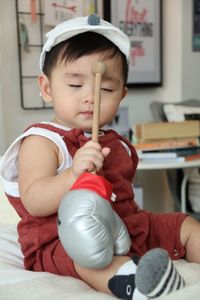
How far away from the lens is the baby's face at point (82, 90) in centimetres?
77

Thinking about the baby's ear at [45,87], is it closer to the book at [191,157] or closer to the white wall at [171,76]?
the book at [191,157]

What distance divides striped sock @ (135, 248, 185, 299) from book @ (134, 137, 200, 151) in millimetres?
1297

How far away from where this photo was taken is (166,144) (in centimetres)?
184

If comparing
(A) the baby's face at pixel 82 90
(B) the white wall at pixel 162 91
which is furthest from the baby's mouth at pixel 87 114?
(B) the white wall at pixel 162 91

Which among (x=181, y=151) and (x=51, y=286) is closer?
(x=51, y=286)

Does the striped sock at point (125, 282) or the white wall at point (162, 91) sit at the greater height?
the white wall at point (162, 91)

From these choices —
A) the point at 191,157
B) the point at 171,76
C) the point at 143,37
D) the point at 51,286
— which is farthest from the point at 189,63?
the point at 51,286

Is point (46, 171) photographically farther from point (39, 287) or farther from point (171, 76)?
point (171, 76)

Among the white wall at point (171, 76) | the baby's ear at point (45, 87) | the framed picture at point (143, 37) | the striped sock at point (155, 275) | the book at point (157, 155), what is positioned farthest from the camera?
the white wall at point (171, 76)

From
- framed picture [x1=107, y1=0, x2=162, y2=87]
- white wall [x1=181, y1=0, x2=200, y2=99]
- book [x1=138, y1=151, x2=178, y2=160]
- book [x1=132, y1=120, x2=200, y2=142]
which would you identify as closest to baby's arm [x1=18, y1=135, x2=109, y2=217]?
book [x1=138, y1=151, x2=178, y2=160]

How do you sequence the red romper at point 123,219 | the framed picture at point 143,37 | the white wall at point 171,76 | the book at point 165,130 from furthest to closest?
1. the white wall at point 171,76
2. the framed picture at point 143,37
3. the book at point 165,130
4. the red romper at point 123,219

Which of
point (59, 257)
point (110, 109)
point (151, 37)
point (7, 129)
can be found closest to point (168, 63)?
point (151, 37)

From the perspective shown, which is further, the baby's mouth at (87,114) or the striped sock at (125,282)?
the baby's mouth at (87,114)

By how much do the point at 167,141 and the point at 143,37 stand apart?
0.75 meters
